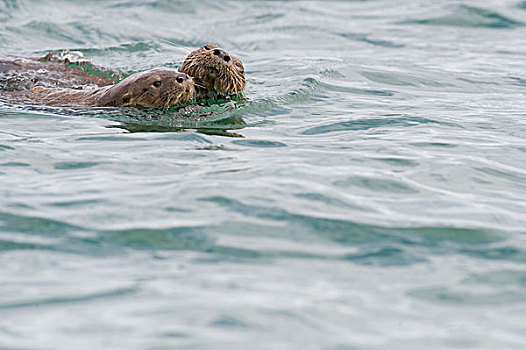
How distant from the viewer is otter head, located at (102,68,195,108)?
24.6ft

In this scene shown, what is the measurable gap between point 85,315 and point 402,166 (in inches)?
127

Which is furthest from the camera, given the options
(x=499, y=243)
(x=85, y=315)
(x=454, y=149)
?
(x=454, y=149)

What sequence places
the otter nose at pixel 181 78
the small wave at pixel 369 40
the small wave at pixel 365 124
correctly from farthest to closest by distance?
the small wave at pixel 369 40, the otter nose at pixel 181 78, the small wave at pixel 365 124

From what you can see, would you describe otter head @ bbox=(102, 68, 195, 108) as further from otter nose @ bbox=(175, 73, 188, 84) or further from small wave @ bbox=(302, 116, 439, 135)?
small wave @ bbox=(302, 116, 439, 135)

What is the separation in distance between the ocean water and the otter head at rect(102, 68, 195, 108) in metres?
0.20

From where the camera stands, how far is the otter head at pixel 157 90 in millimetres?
7504

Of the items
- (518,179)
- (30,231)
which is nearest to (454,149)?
(518,179)

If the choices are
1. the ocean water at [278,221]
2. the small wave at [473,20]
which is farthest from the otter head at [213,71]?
the small wave at [473,20]

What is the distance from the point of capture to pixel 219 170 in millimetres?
5703

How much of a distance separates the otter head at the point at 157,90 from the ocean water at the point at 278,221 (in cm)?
20

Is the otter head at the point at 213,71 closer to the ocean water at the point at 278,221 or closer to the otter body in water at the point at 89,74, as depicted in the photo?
the otter body in water at the point at 89,74

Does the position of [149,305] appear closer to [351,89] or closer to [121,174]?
[121,174]

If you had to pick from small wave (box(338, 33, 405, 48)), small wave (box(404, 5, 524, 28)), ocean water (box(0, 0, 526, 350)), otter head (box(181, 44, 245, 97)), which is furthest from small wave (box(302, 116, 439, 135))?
small wave (box(404, 5, 524, 28))

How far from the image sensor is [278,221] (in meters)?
4.72
